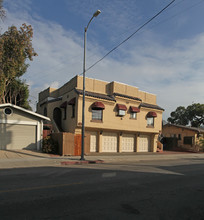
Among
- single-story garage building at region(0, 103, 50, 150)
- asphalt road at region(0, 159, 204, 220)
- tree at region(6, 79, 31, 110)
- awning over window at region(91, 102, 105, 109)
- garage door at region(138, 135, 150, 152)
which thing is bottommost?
garage door at region(138, 135, 150, 152)

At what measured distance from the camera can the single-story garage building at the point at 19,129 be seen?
17484mm

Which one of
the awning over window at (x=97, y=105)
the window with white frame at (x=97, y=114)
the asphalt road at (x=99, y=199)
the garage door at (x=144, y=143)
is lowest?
the garage door at (x=144, y=143)

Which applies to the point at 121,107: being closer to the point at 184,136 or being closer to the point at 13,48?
the point at 13,48

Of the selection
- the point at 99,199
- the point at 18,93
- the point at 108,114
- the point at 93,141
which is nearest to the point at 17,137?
the point at 93,141

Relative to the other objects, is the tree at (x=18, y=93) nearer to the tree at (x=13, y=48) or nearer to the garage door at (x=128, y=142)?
the tree at (x=13, y=48)

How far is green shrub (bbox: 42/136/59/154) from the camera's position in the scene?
Answer: 1722 centimetres

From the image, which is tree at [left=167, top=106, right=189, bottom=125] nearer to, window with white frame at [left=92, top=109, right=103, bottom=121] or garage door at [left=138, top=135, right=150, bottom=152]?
garage door at [left=138, top=135, right=150, bottom=152]

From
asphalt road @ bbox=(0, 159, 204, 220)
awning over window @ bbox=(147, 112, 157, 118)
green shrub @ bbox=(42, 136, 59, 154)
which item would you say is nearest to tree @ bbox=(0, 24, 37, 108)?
green shrub @ bbox=(42, 136, 59, 154)

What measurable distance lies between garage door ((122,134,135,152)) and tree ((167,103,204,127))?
1358 inches

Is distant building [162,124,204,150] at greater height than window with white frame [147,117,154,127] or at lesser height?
lesser

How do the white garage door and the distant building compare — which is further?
the distant building

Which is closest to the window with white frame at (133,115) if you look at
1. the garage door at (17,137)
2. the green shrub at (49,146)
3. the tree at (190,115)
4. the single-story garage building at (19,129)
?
the green shrub at (49,146)

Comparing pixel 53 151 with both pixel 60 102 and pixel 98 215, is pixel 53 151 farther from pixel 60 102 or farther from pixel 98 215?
pixel 98 215

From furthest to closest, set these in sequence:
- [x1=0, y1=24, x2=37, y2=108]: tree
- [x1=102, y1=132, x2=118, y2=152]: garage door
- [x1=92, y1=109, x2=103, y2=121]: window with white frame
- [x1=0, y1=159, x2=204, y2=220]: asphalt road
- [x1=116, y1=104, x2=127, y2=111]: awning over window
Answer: [x1=102, y1=132, x2=118, y2=152]: garage door
[x1=116, y1=104, x2=127, y2=111]: awning over window
[x1=92, y1=109, x2=103, y2=121]: window with white frame
[x1=0, y1=24, x2=37, y2=108]: tree
[x1=0, y1=159, x2=204, y2=220]: asphalt road
